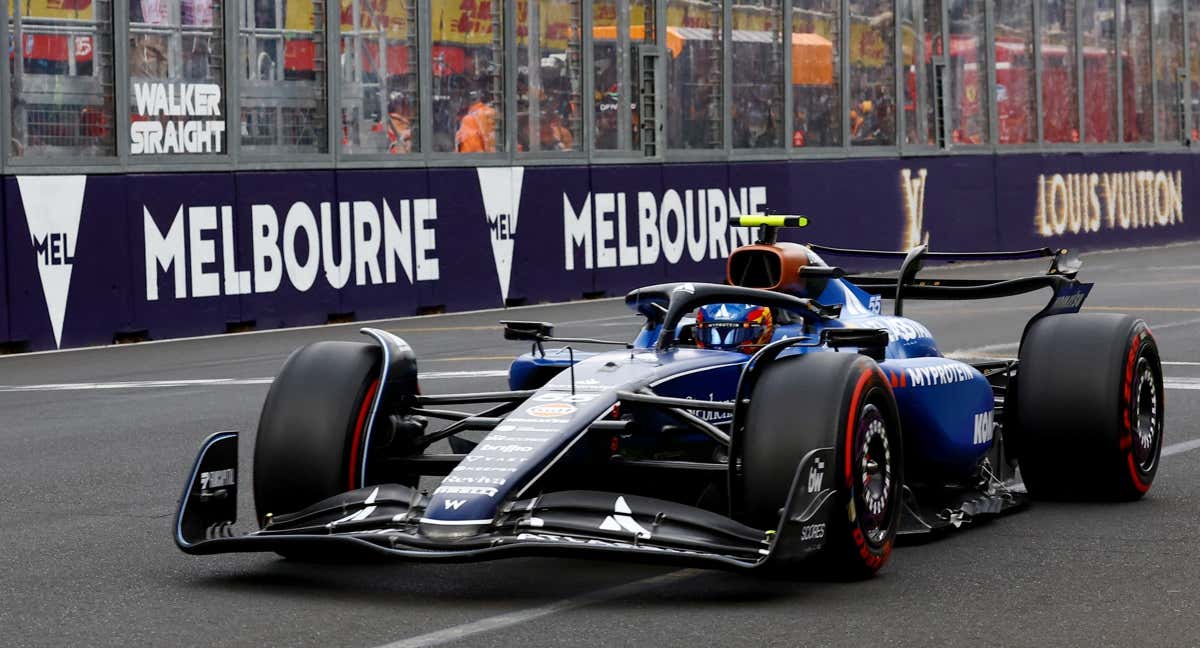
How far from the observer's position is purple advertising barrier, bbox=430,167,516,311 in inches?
859

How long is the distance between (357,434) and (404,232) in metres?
14.1

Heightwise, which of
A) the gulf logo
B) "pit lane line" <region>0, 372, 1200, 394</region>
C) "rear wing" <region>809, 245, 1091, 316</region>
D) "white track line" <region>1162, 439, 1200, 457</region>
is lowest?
"white track line" <region>1162, 439, 1200, 457</region>

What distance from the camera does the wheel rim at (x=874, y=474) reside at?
6844 millimetres

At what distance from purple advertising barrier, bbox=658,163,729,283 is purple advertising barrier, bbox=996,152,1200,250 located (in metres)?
6.86

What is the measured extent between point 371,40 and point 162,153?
3.37m

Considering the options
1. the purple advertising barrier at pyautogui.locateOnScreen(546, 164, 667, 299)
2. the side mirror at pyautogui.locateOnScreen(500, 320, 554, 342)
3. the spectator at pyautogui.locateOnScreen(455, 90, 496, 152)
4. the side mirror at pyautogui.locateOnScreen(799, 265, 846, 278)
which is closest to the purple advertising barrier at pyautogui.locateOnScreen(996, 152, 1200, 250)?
the purple advertising barrier at pyautogui.locateOnScreen(546, 164, 667, 299)

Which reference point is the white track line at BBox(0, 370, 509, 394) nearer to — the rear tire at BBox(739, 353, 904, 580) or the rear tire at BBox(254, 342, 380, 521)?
the rear tire at BBox(254, 342, 380, 521)

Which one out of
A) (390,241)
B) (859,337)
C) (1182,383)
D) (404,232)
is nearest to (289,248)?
(390,241)

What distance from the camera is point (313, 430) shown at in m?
7.25

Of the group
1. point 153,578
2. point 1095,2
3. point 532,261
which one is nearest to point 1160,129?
point 1095,2

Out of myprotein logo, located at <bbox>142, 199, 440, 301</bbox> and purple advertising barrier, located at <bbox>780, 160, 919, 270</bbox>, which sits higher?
purple advertising barrier, located at <bbox>780, 160, 919, 270</bbox>

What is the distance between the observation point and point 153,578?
7.15 metres

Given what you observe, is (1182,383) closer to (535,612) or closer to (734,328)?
(734,328)

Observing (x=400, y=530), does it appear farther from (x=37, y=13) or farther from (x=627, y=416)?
(x=37, y=13)
